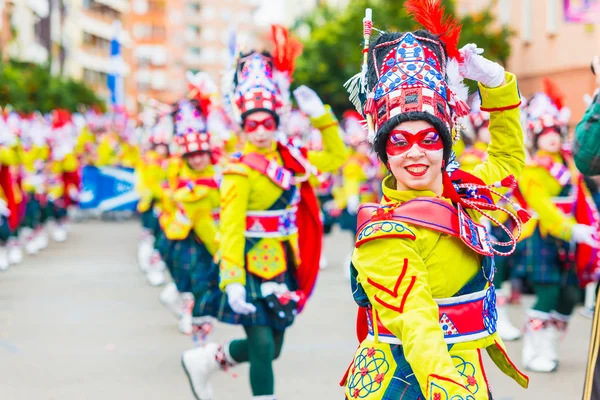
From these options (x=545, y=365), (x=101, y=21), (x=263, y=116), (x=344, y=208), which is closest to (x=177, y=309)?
(x=545, y=365)

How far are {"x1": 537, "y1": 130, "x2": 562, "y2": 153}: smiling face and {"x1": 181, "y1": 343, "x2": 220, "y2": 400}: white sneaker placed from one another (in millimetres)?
2951

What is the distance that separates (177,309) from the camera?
10555 mm

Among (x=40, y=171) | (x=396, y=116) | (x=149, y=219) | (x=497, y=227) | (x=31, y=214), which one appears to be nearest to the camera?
(x=396, y=116)

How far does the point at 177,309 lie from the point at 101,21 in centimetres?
7244

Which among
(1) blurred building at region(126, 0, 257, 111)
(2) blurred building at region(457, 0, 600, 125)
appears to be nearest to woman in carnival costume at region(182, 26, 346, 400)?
(2) blurred building at region(457, 0, 600, 125)

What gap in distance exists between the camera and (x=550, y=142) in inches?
324

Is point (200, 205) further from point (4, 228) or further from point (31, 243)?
point (31, 243)

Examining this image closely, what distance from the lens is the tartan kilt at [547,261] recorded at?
8.05m

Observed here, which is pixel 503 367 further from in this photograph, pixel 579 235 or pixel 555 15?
pixel 555 15

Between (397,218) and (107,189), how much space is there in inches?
852

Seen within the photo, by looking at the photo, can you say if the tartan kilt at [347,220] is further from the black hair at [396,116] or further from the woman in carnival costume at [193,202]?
the black hair at [396,116]

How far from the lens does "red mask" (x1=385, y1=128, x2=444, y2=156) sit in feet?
12.0

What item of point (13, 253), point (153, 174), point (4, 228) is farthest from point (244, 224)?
point (13, 253)

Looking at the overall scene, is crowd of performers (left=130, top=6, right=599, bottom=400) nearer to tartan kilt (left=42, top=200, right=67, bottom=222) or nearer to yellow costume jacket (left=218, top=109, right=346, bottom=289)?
yellow costume jacket (left=218, top=109, right=346, bottom=289)
